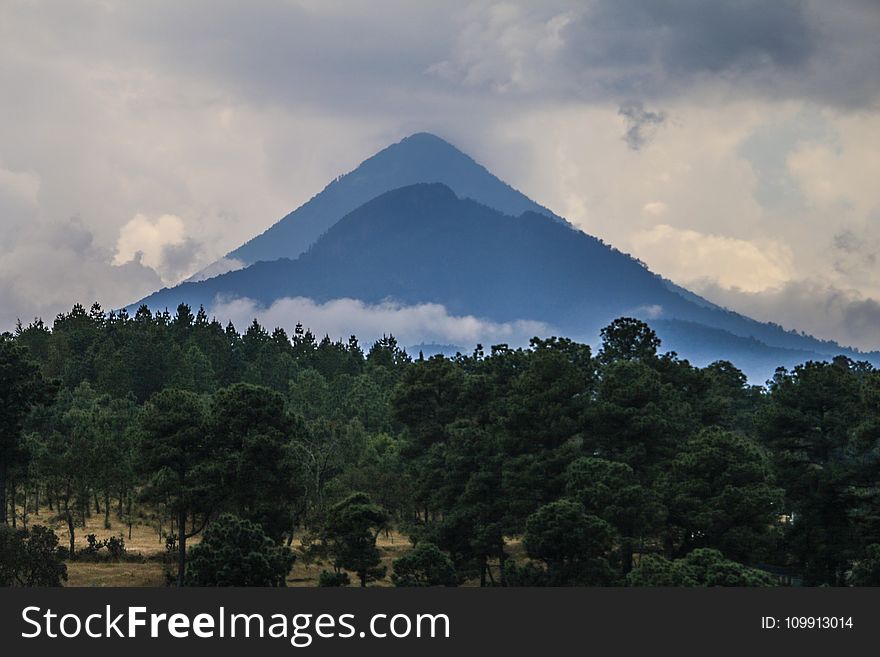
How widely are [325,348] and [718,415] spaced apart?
9248 cm

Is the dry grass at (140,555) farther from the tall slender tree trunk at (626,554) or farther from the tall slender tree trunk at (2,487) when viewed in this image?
the tall slender tree trunk at (626,554)

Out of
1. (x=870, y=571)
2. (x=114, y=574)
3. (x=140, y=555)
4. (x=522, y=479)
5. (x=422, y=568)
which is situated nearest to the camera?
(x=870, y=571)

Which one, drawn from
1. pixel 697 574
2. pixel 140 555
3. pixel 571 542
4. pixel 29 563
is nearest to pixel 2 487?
pixel 140 555

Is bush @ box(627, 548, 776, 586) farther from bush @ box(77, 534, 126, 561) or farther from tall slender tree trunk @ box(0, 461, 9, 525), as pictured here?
tall slender tree trunk @ box(0, 461, 9, 525)

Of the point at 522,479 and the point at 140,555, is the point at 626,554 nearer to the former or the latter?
the point at 522,479

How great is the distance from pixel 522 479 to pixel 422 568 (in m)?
8.68

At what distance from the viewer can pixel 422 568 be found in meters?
41.3

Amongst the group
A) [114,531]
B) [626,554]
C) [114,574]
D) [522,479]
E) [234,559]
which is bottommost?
Result: [114,574]

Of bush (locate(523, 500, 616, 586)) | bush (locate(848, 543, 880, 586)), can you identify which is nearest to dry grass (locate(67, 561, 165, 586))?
bush (locate(523, 500, 616, 586))

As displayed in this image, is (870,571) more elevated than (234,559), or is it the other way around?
(234,559)

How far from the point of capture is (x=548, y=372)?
52.0m

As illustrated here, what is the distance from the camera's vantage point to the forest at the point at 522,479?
40.7 metres

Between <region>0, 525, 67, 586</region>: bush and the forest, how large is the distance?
80mm

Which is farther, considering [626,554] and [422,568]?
[626,554]
